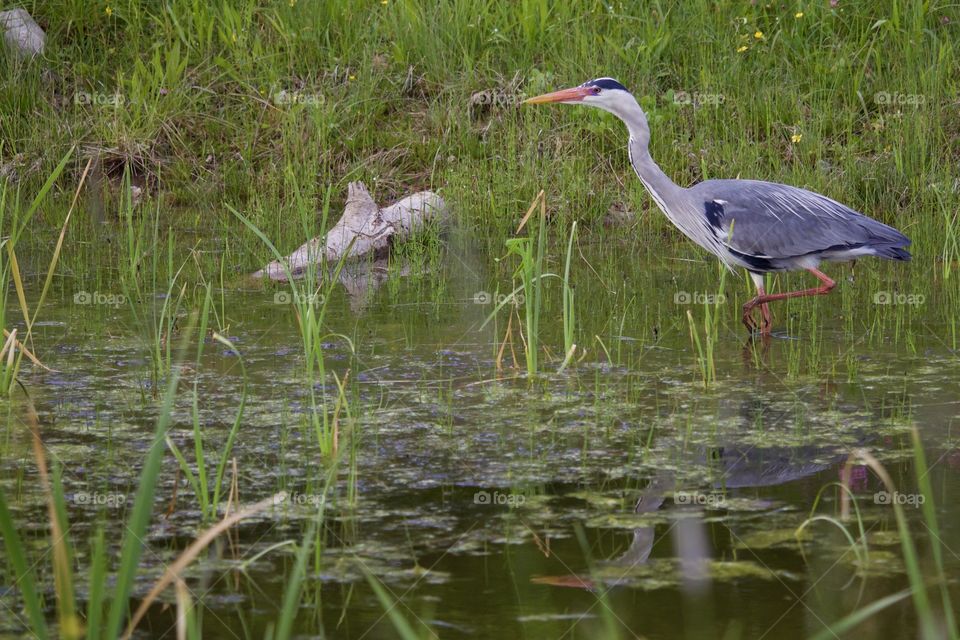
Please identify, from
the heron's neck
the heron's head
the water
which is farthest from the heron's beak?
the water

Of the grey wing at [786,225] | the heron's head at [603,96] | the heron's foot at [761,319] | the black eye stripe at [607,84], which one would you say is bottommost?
the heron's foot at [761,319]

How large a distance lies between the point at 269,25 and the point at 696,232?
17.9 ft

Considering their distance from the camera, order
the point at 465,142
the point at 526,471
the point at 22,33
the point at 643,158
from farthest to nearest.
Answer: the point at 22,33, the point at 465,142, the point at 643,158, the point at 526,471

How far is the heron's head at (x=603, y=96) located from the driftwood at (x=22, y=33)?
5629 mm

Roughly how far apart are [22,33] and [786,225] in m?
7.19

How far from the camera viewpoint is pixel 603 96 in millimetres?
6922

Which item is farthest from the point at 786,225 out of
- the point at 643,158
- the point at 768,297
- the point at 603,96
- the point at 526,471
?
the point at 526,471

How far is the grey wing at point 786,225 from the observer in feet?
20.7

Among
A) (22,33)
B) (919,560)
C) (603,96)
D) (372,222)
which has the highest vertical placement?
(22,33)

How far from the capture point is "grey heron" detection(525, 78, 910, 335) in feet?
20.7

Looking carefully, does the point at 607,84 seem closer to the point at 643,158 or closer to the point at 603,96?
the point at 603,96

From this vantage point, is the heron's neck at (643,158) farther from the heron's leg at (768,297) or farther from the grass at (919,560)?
the grass at (919,560)

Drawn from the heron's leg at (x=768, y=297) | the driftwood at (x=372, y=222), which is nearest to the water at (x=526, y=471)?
the heron's leg at (x=768, y=297)

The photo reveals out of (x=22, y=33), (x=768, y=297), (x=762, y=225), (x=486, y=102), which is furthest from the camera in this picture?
(x=22, y=33)
